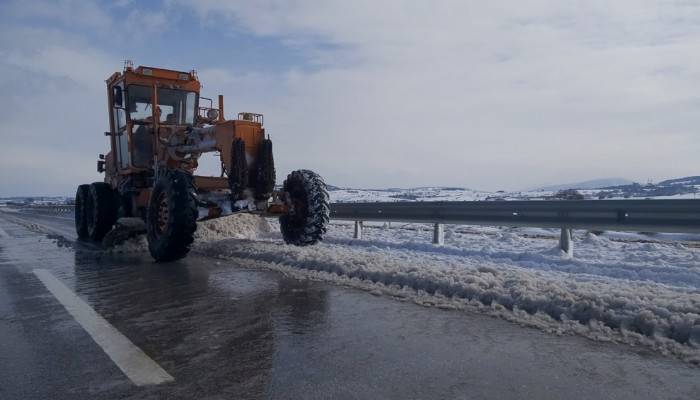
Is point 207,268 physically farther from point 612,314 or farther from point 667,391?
point 667,391

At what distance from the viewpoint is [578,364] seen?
2.97m

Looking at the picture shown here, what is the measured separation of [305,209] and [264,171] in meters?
1.11

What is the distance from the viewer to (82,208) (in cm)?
1218

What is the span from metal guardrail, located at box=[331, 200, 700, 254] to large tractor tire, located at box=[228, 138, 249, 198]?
4125 millimetres

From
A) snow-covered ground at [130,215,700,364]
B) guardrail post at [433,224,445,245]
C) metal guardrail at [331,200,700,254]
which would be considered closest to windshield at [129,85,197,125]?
snow-covered ground at [130,215,700,364]

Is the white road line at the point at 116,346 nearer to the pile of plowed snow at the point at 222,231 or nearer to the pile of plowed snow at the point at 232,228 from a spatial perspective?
the pile of plowed snow at the point at 222,231

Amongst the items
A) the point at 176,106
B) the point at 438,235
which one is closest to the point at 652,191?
the point at 438,235

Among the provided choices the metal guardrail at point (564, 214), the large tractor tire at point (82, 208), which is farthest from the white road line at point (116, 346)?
the large tractor tire at point (82, 208)

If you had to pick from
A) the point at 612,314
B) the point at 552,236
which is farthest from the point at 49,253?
the point at 552,236

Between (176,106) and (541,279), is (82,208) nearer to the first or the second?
(176,106)

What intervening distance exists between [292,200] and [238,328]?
5068 mm

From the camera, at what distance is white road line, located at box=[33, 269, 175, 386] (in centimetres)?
279

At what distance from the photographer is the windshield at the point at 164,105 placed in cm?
1002

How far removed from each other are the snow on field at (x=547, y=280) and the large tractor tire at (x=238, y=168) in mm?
1000
